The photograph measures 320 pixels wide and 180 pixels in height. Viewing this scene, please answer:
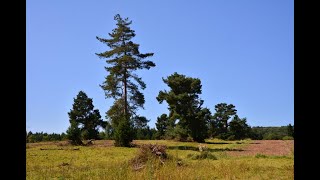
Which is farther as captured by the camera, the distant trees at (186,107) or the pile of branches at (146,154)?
the distant trees at (186,107)

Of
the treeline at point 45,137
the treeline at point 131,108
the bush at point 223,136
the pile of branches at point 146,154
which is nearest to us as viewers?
the pile of branches at point 146,154

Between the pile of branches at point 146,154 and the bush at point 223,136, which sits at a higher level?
the pile of branches at point 146,154

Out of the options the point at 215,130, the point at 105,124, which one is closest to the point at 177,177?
the point at 105,124

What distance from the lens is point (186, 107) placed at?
1410 inches

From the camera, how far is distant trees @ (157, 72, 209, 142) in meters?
35.4

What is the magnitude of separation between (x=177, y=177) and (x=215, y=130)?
45617 millimetres

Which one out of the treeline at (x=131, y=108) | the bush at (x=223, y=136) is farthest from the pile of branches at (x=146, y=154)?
the bush at (x=223, y=136)

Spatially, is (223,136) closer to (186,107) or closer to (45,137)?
(186,107)

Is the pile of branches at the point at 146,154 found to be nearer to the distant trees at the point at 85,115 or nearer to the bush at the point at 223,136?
the distant trees at the point at 85,115

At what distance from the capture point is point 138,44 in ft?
103

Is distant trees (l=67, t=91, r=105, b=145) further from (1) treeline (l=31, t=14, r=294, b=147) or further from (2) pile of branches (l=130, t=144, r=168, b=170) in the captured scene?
(2) pile of branches (l=130, t=144, r=168, b=170)

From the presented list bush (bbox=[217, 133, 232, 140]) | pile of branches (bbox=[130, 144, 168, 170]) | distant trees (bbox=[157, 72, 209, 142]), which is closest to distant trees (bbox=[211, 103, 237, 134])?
bush (bbox=[217, 133, 232, 140])

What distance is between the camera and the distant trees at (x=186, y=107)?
35.4 metres
